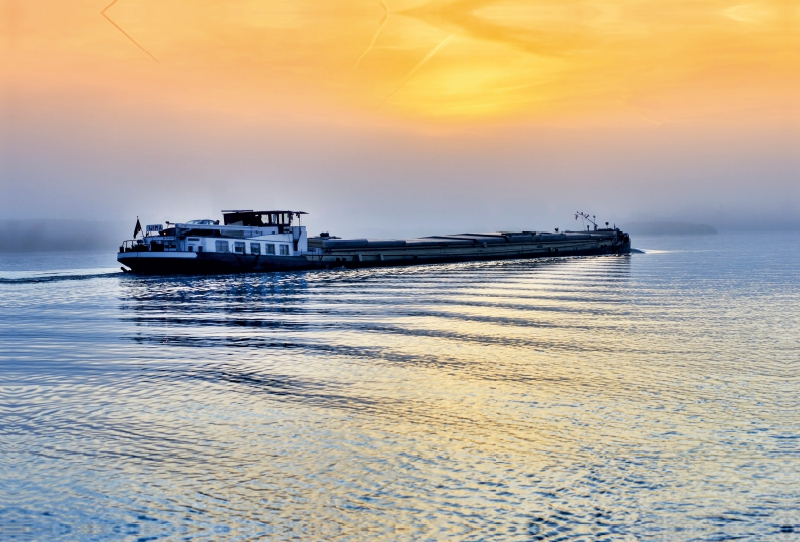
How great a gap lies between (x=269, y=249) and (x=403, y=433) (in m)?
83.0

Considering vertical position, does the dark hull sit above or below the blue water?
above

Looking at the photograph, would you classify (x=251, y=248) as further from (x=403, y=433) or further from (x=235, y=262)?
(x=403, y=433)

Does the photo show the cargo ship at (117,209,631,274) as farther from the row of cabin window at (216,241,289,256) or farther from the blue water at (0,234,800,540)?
the blue water at (0,234,800,540)

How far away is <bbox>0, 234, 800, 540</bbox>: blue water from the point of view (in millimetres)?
9906

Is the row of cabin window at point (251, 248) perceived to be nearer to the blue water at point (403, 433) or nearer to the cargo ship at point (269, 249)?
the cargo ship at point (269, 249)

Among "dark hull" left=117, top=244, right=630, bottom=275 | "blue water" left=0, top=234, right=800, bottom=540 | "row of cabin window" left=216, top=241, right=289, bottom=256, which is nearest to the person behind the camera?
"blue water" left=0, top=234, right=800, bottom=540

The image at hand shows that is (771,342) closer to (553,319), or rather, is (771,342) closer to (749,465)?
(553,319)

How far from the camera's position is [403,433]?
14031 millimetres

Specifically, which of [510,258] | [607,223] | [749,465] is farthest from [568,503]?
[607,223]

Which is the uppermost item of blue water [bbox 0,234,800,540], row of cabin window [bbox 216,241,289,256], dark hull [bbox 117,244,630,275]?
row of cabin window [bbox 216,241,289,256]

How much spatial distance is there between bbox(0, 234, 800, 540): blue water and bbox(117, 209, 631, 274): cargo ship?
5295cm

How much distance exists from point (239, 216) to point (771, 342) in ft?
289

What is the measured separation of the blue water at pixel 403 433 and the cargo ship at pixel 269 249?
52.9 m

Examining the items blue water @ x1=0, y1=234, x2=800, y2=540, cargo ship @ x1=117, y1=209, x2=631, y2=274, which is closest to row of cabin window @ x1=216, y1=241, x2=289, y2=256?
cargo ship @ x1=117, y1=209, x2=631, y2=274
